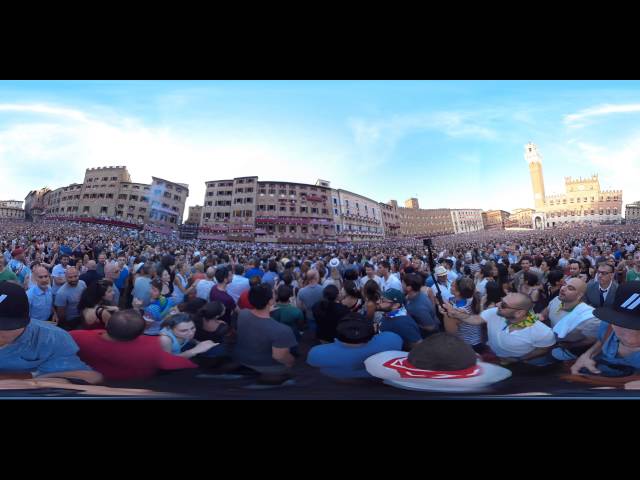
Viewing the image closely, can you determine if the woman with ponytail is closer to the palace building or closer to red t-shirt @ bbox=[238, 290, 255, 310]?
the palace building

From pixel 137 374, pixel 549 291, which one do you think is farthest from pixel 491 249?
pixel 137 374

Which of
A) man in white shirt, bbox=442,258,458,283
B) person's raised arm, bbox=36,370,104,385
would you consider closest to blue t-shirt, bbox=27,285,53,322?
person's raised arm, bbox=36,370,104,385

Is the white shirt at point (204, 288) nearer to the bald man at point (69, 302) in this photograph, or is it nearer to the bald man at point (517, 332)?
the bald man at point (69, 302)

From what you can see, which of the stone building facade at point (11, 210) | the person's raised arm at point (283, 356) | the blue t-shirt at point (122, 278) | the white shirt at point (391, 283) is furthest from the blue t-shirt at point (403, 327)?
the stone building facade at point (11, 210)

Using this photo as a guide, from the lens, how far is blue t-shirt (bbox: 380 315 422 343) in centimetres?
218

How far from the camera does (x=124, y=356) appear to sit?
7.20 ft

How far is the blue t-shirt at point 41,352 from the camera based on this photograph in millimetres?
2172

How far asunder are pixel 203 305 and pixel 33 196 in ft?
5.46

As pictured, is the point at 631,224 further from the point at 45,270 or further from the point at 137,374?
the point at 45,270

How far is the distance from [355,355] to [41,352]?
2088 mm

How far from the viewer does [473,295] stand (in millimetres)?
2246

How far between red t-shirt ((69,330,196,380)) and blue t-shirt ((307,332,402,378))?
40.1 inches

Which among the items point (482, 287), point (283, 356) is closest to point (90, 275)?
point (283, 356)

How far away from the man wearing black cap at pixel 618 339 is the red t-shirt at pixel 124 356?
271 centimetres
